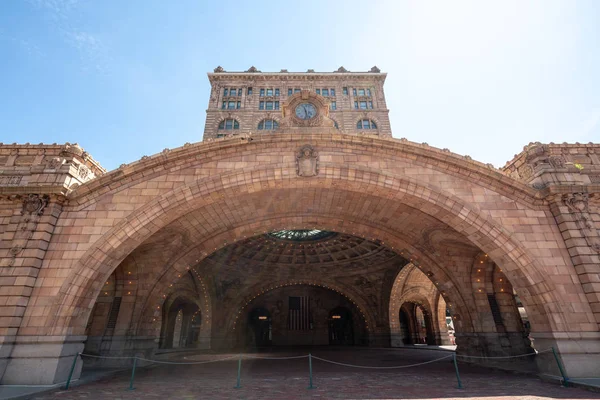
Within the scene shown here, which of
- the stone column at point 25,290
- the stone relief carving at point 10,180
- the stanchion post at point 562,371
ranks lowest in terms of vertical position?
the stanchion post at point 562,371

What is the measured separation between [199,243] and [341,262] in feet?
47.4

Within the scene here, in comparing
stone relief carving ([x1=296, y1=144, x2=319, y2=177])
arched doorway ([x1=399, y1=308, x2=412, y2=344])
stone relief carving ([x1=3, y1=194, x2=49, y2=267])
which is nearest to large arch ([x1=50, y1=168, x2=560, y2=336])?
stone relief carving ([x1=296, y1=144, x2=319, y2=177])

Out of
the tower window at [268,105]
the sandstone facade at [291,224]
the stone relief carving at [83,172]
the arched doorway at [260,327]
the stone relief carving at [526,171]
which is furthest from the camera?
the tower window at [268,105]

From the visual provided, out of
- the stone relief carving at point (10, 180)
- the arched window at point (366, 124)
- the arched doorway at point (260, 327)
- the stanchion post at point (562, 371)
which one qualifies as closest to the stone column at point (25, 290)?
the stone relief carving at point (10, 180)

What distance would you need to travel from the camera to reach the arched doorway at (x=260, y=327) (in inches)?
1187

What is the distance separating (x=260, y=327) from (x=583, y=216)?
28655mm

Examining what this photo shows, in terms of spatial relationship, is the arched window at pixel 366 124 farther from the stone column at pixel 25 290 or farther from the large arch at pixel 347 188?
the stone column at pixel 25 290

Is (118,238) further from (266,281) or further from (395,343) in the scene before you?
(395,343)

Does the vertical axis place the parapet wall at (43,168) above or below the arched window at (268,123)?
below

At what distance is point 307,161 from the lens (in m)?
12.0

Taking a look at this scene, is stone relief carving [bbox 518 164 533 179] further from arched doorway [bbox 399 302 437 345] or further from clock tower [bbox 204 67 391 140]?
clock tower [bbox 204 67 391 140]

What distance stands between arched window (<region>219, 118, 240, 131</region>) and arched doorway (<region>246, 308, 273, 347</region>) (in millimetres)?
23989

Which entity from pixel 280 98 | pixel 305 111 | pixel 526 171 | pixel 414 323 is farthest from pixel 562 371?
pixel 280 98

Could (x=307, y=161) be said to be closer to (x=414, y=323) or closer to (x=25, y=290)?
(x=25, y=290)
